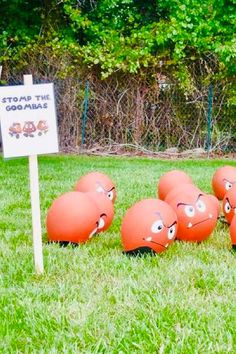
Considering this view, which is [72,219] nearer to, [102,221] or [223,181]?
[102,221]

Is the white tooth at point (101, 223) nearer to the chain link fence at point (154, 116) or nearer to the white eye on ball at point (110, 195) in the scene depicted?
the white eye on ball at point (110, 195)

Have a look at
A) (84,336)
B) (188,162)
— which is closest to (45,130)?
(84,336)

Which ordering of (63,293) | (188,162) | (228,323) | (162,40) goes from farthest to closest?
(162,40), (188,162), (63,293), (228,323)

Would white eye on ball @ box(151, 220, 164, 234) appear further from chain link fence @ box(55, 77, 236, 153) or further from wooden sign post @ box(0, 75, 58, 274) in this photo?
chain link fence @ box(55, 77, 236, 153)

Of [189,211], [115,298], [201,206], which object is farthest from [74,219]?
[115,298]

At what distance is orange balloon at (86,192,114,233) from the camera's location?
17.4ft

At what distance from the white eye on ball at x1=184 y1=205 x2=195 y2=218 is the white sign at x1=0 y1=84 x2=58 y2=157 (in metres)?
1.52

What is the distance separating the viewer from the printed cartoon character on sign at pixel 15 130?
152 inches

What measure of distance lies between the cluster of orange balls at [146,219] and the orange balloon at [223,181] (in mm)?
1410

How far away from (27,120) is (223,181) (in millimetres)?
3686

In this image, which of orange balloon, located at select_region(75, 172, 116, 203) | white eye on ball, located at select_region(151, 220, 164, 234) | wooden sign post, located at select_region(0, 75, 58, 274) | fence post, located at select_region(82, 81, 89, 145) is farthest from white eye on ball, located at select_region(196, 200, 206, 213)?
fence post, located at select_region(82, 81, 89, 145)

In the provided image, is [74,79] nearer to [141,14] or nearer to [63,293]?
[141,14]

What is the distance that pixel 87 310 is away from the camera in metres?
3.37

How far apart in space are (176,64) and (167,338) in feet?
40.7
